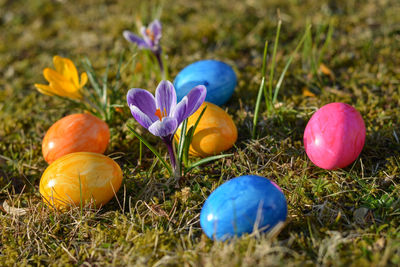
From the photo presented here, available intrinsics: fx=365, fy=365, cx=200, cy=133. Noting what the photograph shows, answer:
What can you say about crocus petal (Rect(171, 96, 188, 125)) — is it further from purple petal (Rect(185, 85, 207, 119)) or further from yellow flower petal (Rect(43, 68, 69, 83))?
yellow flower petal (Rect(43, 68, 69, 83))

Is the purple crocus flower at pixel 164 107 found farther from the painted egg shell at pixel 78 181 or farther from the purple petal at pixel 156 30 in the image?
the purple petal at pixel 156 30

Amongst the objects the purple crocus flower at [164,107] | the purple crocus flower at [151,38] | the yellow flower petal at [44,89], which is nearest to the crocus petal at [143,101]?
the purple crocus flower at [164,107]

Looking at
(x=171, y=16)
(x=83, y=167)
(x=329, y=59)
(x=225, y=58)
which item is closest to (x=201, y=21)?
(x=171, y=16)

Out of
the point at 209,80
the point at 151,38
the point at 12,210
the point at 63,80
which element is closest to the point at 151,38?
the point at 151,38

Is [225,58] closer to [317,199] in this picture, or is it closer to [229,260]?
[317,199]

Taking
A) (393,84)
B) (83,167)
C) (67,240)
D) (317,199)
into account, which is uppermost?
(393,84)

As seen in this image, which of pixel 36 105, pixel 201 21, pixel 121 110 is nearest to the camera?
pixel 121 110
